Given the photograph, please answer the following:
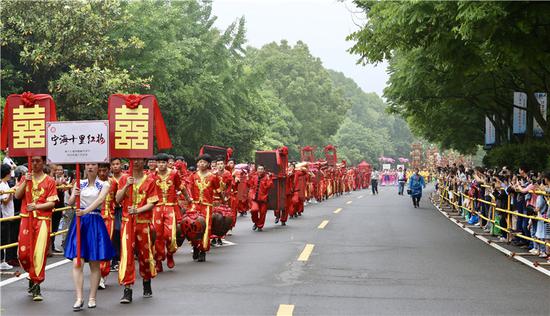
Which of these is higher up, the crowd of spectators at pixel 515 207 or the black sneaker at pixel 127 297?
the crowd of spectators at pixel 515 207

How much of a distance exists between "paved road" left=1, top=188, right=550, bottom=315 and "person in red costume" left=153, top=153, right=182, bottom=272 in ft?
1.18

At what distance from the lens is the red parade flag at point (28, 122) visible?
9.93 meters

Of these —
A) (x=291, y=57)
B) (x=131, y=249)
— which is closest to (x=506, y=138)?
(x=131, y=249)

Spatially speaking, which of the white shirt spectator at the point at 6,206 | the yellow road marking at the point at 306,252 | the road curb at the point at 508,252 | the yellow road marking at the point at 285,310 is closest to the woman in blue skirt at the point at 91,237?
the yellow road marking at the point at 285,310

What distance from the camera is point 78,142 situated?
9.12 metres

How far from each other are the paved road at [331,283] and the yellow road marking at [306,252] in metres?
0.11

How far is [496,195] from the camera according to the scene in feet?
58.4

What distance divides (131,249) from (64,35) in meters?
17.4

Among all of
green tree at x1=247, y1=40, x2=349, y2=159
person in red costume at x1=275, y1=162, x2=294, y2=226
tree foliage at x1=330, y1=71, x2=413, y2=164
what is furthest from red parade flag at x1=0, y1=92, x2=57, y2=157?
tree foliage at x1=330, y1=71, x2=413, y2=164

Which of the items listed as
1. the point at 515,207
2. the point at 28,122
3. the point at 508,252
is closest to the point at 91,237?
the point at 28,122

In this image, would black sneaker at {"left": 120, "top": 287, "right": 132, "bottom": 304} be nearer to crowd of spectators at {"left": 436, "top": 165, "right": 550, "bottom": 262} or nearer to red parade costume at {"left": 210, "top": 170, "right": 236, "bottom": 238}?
red parade costume at {"left": 210, "top": 170, "right": 236, "bottom": 238}

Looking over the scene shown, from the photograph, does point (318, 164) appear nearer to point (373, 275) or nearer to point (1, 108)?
point (1, 108)

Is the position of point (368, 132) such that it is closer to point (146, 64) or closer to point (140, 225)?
point (146, 64)

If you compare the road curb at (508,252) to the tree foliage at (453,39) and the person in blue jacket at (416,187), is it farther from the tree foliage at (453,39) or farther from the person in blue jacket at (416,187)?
the person in blue jacket at (416,187)
